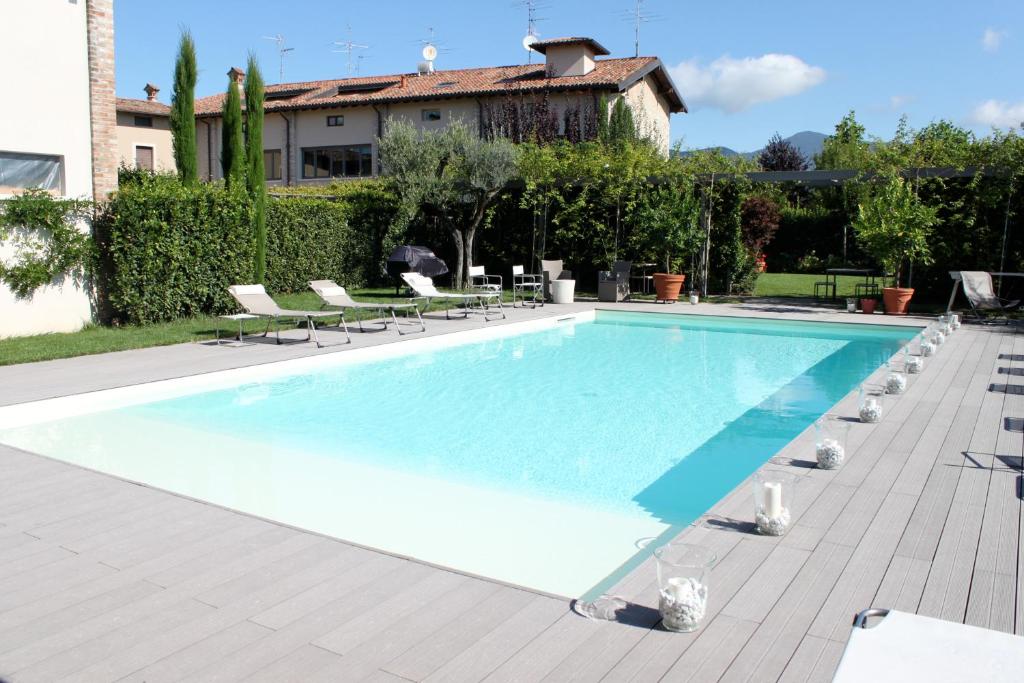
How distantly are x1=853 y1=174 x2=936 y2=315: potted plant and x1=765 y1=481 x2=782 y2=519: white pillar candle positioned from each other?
11807mm

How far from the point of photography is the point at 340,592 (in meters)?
3.24

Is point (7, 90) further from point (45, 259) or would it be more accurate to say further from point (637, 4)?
point (637, 4)

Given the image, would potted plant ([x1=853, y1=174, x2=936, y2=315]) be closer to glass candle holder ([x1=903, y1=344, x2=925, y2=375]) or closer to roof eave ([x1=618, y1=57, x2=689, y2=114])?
glass candle holder ([x1=903, y1=344, x2=925, y2=375])

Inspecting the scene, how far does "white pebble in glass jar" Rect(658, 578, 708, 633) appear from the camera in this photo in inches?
112

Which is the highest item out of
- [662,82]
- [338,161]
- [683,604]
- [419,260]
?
[662,82]

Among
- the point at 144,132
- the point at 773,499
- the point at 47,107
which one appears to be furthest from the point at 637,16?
the point at 773,499

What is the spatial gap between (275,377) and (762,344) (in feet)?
23.6

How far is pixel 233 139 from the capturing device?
1502cm

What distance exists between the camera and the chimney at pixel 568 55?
86.4 ft

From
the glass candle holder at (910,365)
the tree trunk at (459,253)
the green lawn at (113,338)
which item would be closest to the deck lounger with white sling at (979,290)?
the glass candle holder at (910,365)

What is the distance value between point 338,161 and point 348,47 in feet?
19.4

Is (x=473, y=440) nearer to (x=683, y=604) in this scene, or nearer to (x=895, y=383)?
(x=895, y=383)

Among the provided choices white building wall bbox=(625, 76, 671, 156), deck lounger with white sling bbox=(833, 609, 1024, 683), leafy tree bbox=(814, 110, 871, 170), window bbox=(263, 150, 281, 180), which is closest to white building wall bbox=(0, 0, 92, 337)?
deck lounger with white sling bbox=(833, 609, 1024, 683)

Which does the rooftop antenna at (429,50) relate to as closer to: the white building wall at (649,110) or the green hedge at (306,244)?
the white building wall at (649,110)
